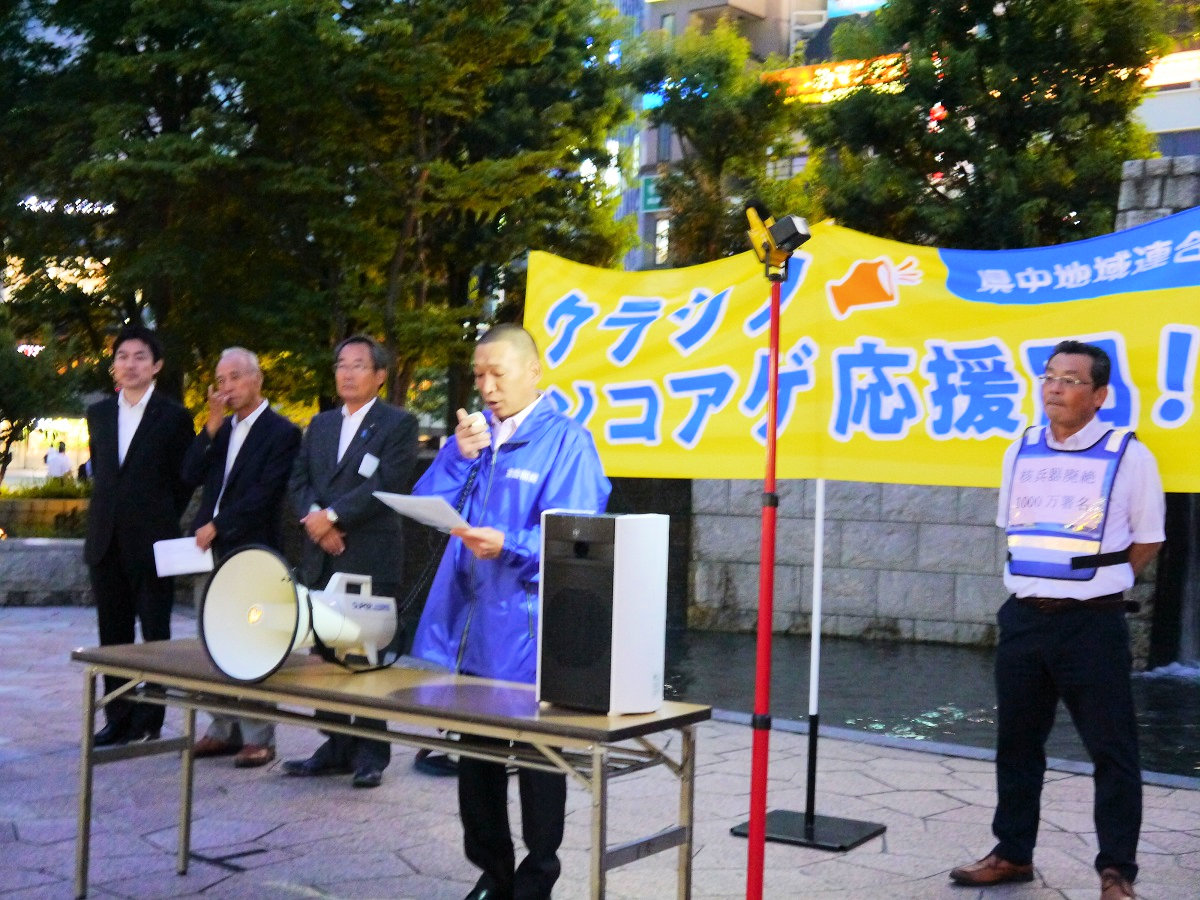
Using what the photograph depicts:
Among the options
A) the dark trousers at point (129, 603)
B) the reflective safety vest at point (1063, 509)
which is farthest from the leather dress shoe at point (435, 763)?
the reflective safety vest at point (1063, 509)

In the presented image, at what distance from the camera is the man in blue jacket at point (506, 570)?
4.31 metres

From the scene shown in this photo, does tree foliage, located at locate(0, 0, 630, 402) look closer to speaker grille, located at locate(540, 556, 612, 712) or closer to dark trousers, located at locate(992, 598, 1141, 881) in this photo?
dark trousers, located at locate(992, 598, 1141, 881)

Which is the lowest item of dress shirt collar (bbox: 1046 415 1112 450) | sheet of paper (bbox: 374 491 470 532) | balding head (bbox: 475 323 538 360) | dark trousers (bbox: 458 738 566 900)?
dark trousers (bbox: 458 738 566 900)

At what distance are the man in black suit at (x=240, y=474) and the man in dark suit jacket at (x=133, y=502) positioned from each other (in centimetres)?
20

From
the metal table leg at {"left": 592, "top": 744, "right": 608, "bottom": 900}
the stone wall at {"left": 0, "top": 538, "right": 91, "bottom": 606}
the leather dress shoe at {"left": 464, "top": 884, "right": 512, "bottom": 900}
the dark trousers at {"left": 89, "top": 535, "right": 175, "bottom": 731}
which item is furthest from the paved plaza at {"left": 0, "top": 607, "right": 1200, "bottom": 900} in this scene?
the stone wall at {"left": 0, "top": 538, "right": 91, "bottom": 606}

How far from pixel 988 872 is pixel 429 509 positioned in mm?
2532

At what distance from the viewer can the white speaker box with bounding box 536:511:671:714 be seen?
3.75 m

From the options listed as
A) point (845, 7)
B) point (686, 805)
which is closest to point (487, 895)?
point (686, 805)

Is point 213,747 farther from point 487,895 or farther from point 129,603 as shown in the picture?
point 487,895

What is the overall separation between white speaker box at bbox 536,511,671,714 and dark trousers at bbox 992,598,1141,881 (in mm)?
1740

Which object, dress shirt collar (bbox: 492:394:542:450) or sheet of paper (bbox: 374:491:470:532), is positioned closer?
sheet of paper (bbox: 374:491:470:532)

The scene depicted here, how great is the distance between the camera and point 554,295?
6.48 meters

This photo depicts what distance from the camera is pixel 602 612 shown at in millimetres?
3770

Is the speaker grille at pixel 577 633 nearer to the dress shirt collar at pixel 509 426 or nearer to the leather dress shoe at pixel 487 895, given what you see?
the dress shirt collar at pixel 509 426
